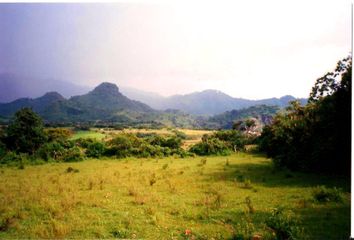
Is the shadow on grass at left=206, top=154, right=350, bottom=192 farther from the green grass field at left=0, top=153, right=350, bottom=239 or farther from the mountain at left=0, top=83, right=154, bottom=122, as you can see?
the mountain at left=0, top=83, right=154, bottom=122

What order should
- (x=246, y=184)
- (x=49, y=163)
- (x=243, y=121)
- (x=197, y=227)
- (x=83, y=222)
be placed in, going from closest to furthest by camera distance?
(x=197, y=227), (x=83, y=222), (x=246, y=184), (x=49, y=163), (x=243, y=121)

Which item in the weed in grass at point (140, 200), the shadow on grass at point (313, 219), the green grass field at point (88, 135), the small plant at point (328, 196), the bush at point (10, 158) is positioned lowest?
the bush at point (10, 158)

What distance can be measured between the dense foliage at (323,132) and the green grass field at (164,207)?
73 centimetres

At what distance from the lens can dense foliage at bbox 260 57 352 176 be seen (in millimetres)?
11967

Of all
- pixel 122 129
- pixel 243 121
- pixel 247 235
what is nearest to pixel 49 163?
pixel 122 129

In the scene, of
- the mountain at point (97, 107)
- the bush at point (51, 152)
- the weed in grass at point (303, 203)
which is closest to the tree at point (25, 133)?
the bush at point (51, 152)

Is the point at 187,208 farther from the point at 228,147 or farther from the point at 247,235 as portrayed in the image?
the point at 228,147

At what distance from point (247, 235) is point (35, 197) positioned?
7.19 meters

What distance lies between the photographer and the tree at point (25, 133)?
25344 millimetres

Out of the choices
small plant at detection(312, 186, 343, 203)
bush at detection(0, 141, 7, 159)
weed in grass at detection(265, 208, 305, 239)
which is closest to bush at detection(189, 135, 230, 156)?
bush at detection(0, 141, 7, 159)

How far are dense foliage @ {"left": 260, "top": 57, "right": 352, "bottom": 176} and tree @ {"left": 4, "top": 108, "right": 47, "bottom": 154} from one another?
745 inches

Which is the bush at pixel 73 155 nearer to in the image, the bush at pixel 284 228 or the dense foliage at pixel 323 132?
the dense foliage at pixel 323 132

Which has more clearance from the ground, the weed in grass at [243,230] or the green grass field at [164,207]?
the weed in grass at [243,230]

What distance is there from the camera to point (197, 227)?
7.48m
